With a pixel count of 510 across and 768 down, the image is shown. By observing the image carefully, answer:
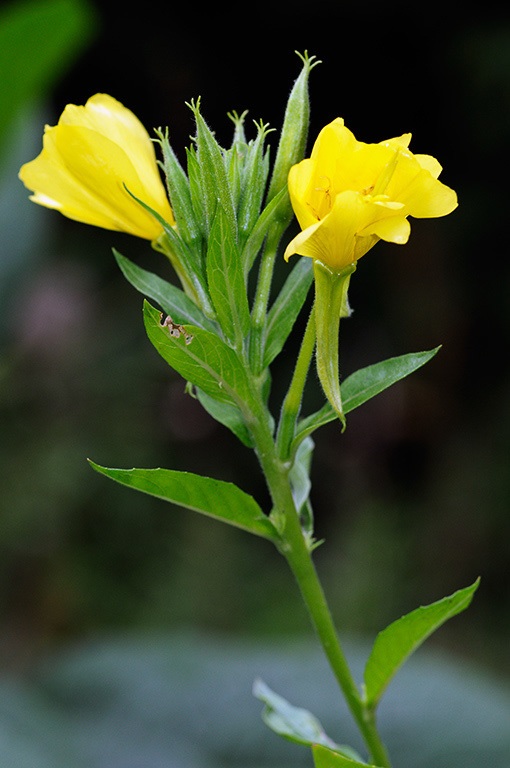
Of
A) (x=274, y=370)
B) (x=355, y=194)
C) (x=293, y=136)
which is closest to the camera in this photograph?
(x=355, y=194)

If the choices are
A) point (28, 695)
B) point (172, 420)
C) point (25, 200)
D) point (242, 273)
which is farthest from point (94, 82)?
point (242, 273)

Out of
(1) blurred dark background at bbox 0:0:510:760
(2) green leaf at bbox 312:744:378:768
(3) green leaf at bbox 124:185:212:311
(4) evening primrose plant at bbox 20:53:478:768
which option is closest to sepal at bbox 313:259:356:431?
(4) evening primrose plant at bbox 20:53:478:768

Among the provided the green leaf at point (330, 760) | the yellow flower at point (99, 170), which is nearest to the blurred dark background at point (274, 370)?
the yellow flower at point (99, 170)

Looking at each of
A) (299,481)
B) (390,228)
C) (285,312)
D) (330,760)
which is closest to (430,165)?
(390,228)

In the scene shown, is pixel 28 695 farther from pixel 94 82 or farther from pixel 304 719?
pixel 94 82

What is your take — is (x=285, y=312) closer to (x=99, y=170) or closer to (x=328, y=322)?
(x=328, y=322)

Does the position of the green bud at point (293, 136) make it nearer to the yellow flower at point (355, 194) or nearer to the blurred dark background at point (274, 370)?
the yellow flower at point (355, 194)
